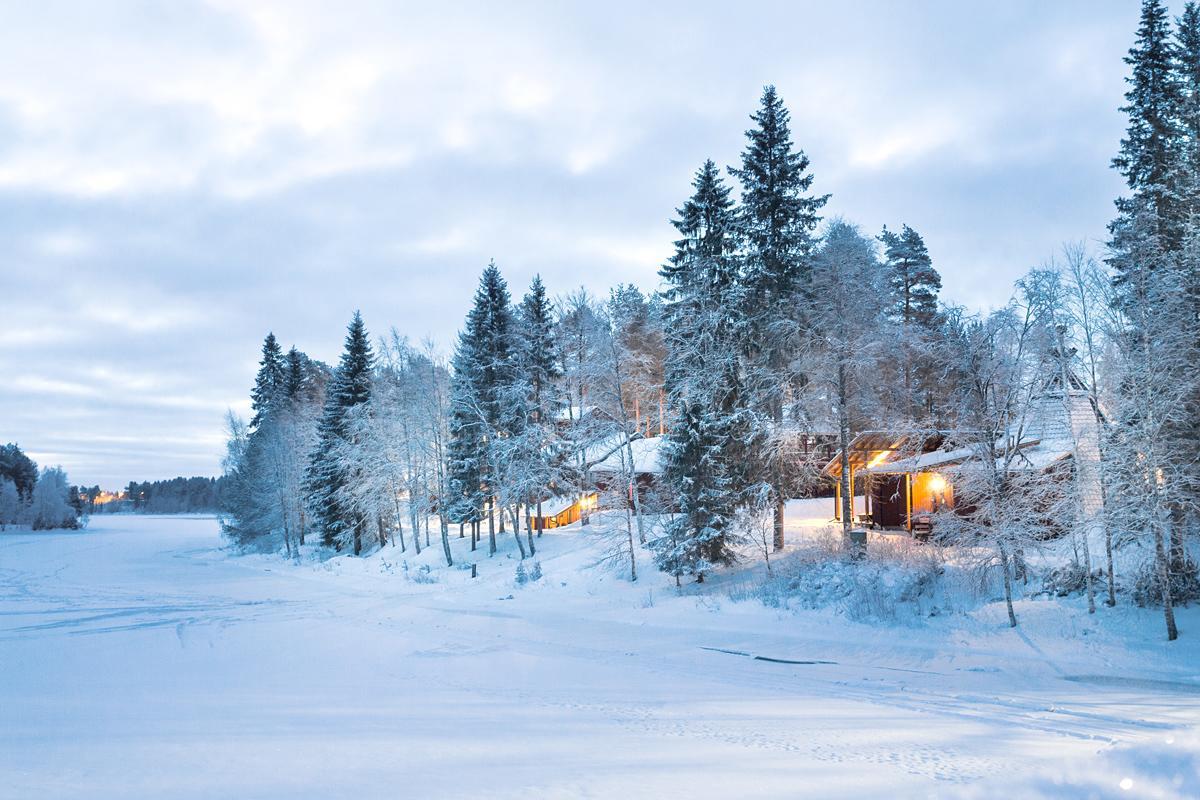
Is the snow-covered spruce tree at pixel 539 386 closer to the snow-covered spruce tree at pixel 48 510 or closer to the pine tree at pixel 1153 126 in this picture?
the pine tree at pixel 1153 126

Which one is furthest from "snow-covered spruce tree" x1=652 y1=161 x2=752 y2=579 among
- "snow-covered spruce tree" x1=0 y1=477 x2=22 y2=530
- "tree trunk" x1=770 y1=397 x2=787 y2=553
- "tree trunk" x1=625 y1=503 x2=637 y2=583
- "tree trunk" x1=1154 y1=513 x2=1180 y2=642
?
"snow-covered spruce tree" x1=0 y1=477 x2=22 y2=530

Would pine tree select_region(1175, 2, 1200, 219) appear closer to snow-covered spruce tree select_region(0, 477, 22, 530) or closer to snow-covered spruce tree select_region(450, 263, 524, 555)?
snow-covered spruce tree select_region(450, 263, 524, 555)

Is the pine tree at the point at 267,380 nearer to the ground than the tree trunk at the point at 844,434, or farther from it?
farther from it

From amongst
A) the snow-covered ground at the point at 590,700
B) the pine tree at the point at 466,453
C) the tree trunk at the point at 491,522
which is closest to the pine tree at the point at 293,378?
the pine tree at the point at 466,453

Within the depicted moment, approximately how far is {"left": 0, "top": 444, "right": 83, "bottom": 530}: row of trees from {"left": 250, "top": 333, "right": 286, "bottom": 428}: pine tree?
64148 millimetres

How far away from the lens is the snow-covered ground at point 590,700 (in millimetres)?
7344

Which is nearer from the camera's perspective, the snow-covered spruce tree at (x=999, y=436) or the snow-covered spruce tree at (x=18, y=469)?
the snow-covered spruce tree at (x=999, y=436)

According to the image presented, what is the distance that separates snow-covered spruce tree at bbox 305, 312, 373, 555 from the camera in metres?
43.6

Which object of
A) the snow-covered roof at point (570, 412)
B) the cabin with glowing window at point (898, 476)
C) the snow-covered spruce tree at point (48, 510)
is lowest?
the snow-covered spruce tree at point (48, 510)

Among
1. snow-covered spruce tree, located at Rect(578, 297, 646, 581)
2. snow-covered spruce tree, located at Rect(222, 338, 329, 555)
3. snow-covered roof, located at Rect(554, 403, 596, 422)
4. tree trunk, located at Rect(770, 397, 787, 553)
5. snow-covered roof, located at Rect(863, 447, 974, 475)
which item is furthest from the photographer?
snow-covered spruce tree, located at Rect(222, 338, 329, 555)

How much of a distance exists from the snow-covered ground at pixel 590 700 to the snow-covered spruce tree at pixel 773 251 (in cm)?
785

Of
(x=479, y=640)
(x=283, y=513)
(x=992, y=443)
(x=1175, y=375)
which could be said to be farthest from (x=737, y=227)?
(x=283, y=513)

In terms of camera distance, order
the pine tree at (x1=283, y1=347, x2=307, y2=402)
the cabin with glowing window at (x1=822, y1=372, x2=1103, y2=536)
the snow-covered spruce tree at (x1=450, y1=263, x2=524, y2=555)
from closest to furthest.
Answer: the cabin with glowing window at (x1=822, y1=372, x2=1103, y2=536)
the snow-covered spruce tree at (x1=450, y1=263, x2=524, y2=555)
the pine tree at (x1=283, y1=347, x2=307, y2=402)

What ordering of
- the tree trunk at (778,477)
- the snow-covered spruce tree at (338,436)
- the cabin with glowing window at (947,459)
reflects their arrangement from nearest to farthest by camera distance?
the cabin with glowing window at (947,459), the tree trunk at (778,477), the snow-covered spruce tree at (338,436)
